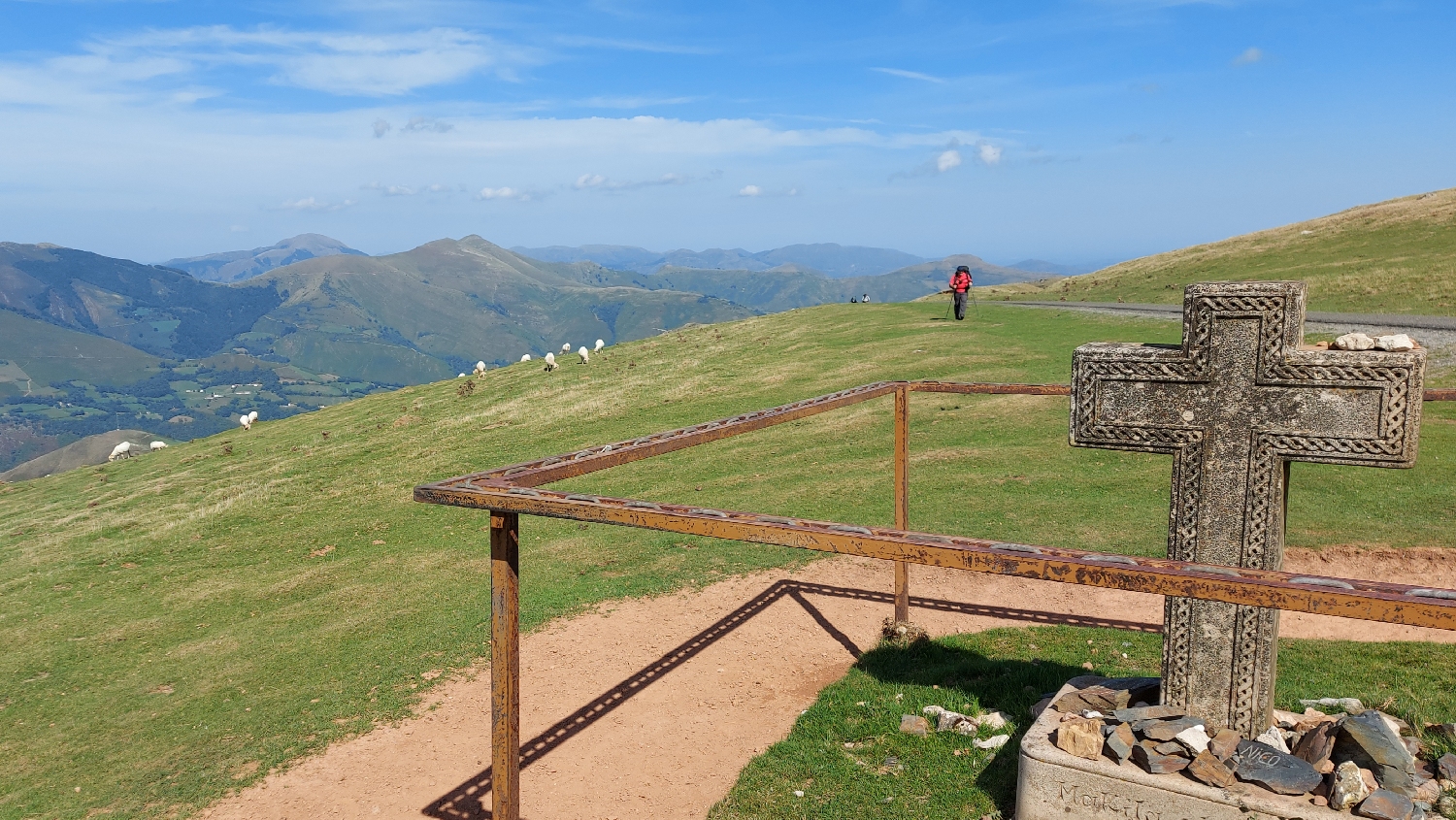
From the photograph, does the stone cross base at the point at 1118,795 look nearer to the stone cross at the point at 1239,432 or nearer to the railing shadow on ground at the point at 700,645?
the stone cross at the point at 1239,432

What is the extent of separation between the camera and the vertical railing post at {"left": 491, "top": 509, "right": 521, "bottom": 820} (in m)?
5.19

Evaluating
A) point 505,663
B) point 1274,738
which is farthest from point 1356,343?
point 505,663

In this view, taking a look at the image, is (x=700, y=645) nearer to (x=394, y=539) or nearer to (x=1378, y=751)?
(x=1378, y=751)

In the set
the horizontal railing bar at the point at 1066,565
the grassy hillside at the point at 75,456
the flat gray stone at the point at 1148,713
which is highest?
the horizontal railing bar at the point at 1066,565

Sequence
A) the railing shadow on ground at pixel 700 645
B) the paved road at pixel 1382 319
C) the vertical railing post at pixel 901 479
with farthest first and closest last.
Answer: the paved road at pixel 1382 319
the vertical railing post at pixel 901 479
the railing shadow on ground at pixel 700 645

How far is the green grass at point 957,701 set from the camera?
7.11m

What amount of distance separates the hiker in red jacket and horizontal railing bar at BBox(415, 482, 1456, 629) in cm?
3384

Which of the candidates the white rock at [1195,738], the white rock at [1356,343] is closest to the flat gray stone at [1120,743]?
Result: the white rock at [1195,738]

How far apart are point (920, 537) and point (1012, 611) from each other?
8108mm

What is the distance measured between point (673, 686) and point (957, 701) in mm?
3236

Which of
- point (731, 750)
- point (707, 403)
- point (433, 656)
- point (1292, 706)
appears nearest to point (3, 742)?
point (433, 656)

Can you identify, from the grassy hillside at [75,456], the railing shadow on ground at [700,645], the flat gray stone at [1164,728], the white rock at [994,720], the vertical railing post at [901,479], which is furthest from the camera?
the grassy hillside at [75,456]

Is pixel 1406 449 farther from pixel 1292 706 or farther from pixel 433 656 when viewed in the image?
pixel 433 656

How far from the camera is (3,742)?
1015 cm
